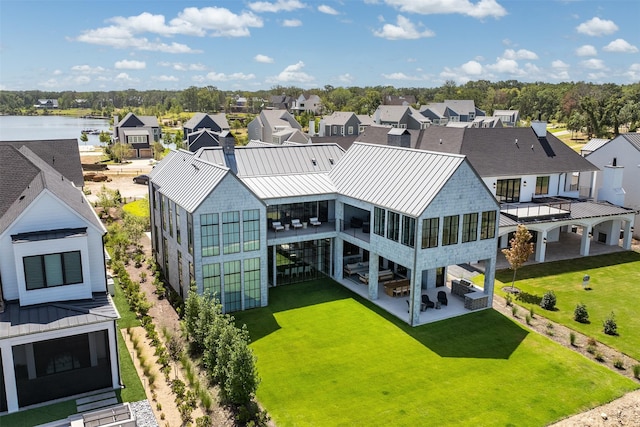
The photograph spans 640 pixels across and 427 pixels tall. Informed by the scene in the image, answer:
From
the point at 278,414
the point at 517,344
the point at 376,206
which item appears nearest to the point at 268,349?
the point at 278,414

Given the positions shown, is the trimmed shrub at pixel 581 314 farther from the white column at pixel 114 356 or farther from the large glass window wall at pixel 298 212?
the white column at pixel 114 356

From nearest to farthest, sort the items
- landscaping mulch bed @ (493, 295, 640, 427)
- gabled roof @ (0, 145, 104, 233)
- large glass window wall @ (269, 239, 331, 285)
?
landscaping mulch bed @ (493, 295, 640, 427)
gabled roof @ (0, 145, 104, 233)
large glass window wall @ (269, 239, 331, 285)

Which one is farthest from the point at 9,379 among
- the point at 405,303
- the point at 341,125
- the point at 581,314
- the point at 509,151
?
the point at 341,125

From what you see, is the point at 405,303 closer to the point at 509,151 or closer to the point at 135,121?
the point at 509,151

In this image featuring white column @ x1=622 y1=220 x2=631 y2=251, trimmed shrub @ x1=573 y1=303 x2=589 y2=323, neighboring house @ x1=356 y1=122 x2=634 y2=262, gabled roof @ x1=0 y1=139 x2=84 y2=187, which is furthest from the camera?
white column @ x1=622 y1=220 x2=631 y2=251

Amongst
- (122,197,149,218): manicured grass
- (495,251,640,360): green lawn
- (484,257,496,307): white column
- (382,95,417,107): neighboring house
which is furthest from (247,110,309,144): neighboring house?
(484,257,496,307): white column

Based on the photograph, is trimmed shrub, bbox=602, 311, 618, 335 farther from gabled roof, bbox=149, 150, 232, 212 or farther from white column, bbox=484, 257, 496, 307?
gabled roof, bbox=149, 150, 232, 212
